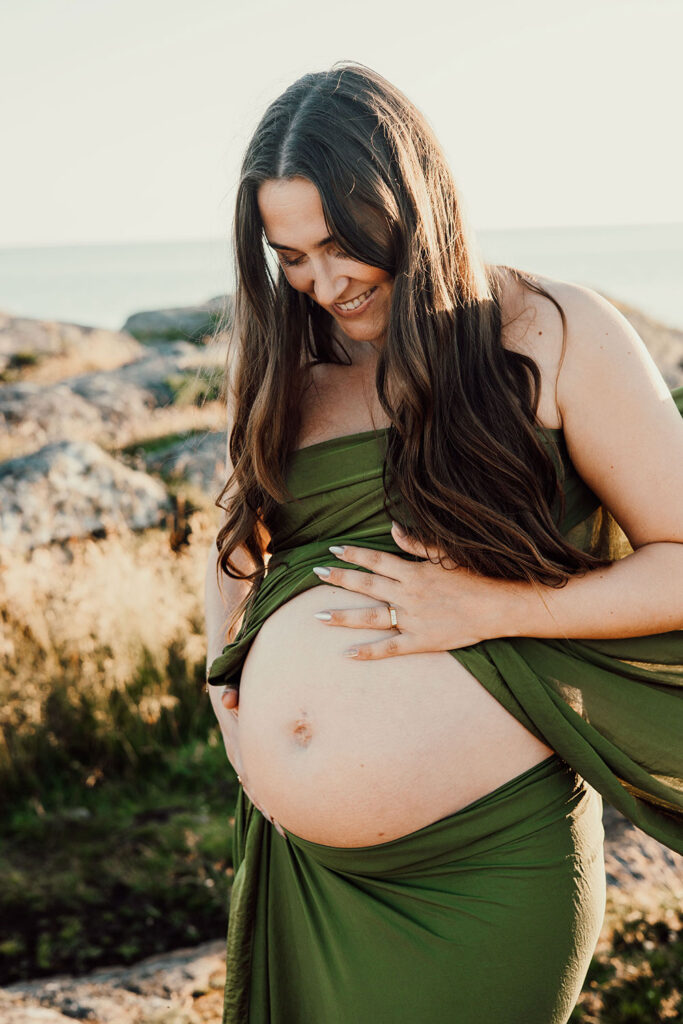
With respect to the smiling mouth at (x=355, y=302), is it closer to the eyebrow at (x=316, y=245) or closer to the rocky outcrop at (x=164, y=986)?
the eyebrow at (x=316, y=245)

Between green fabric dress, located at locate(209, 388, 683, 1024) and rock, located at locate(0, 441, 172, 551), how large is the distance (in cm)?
410

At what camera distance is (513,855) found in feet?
5.52

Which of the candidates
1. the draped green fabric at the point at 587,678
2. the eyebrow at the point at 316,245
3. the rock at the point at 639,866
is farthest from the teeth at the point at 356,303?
the rock at the point at 639,866

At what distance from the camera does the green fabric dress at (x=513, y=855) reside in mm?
1662

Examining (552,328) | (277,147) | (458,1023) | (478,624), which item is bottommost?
(458,1023)

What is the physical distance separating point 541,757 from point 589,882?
0.84 feet

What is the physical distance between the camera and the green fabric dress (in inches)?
65.4

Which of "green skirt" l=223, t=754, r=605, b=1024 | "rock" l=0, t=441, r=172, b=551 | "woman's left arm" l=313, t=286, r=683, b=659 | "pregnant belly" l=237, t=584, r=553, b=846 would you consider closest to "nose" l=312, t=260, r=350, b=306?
"woman's left arm" l=313, t=286, r=683, b=659

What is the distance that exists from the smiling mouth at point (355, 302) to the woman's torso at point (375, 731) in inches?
11.5

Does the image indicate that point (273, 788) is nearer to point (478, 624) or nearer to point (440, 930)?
point (440, 930)


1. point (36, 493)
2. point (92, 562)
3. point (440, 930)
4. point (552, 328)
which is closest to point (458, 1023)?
point (440, 930)

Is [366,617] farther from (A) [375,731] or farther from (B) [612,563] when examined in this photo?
(B) [612,563]

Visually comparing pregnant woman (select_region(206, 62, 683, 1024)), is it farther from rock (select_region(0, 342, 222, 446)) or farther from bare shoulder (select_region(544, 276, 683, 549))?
rock (select_region(0, 342, 222, 446))

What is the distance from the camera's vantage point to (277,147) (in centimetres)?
183
